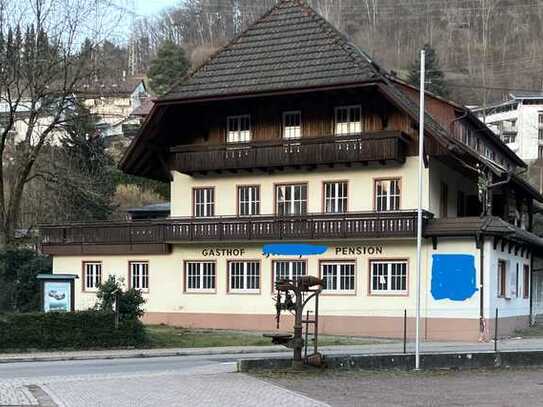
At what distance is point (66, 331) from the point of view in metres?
28.3

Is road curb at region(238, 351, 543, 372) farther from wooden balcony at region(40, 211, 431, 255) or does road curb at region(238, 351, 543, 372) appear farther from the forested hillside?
the forested hillside

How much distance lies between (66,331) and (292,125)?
1522 centimetres

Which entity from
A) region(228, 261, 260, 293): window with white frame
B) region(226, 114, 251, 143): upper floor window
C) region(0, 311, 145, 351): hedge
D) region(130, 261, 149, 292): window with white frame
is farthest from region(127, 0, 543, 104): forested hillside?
region(0, 311, 145, 351): hedge

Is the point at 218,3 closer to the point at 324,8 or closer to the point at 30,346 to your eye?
the point at 324,8

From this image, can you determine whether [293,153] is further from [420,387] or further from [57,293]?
[420,387]

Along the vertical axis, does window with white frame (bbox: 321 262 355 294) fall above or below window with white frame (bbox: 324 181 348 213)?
below

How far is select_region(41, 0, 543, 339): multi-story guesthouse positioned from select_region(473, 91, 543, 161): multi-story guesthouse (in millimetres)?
77373

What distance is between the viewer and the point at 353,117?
38.2 m

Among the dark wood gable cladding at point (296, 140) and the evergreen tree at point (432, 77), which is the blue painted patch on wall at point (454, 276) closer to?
the dark wood gable cladding at point (296, 140)

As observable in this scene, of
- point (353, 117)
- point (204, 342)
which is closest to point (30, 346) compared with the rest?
point (204, 342)

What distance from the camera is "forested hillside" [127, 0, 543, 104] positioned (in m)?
116

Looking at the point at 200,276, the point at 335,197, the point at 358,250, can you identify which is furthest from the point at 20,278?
the point at 358,250

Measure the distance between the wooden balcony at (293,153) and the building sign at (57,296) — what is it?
11.3 m

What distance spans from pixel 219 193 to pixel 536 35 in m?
94.2
